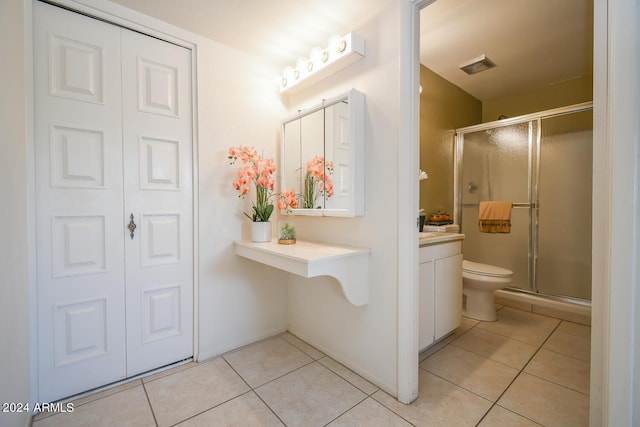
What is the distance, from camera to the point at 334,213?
1.74m

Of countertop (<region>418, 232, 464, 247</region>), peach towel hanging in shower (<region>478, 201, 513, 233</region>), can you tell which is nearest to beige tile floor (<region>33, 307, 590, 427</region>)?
countertop (<region>418, 232, 464, 247</region>)

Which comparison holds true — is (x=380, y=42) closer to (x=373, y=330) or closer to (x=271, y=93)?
(x=271, y=93)

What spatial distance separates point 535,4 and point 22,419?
3.60 metres

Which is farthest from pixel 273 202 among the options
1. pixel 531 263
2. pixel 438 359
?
pixel 531 263

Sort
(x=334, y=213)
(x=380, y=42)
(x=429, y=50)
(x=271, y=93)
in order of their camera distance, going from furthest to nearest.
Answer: (x=429, y=50), (x=271, y=93), (x=334, y=213), (x=380, y=42)

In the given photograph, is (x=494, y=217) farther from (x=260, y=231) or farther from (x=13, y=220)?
(x=13, y=220)

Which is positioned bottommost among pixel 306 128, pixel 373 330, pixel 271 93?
pixel 373 330

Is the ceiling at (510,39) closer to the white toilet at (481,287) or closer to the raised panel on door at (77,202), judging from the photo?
the white toilet at (481,287)

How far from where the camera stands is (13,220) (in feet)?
3.50

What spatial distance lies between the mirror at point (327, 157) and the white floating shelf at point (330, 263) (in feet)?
0.83

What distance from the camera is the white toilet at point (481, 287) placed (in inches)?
92.3

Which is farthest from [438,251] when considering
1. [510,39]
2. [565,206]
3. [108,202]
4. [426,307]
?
[108,202]

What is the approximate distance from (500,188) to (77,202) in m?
3.68

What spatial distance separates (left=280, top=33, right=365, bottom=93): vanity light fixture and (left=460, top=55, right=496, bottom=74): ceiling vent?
1592 millimetres
